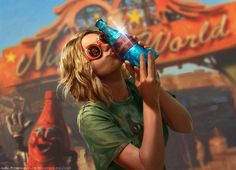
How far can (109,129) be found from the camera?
521mm

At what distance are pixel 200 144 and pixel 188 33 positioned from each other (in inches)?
28.8

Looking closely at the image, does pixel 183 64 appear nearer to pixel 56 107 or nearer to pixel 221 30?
pixel 221 30

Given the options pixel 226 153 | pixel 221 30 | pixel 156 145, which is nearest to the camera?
pixel 156 145

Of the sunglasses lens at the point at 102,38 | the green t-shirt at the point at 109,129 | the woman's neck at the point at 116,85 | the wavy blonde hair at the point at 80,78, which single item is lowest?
the green t-shirt at the point at 109,129

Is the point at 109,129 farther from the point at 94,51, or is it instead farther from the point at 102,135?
the point at 94,51

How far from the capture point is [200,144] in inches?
92.0

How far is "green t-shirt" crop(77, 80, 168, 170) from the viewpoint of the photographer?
1.68 feet

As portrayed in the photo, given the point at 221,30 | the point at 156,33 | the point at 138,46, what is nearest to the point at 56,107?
the point at 156,33

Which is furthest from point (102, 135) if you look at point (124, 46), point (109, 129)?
point (124, 46)

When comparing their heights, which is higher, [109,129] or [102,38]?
[102,38]

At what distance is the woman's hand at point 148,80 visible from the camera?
484 mm

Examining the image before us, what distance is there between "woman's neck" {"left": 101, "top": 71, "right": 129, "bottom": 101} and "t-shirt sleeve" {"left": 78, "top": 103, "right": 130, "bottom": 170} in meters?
0.04

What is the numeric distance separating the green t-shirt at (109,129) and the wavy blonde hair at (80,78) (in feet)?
0.05

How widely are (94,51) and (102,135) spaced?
0.13 m
